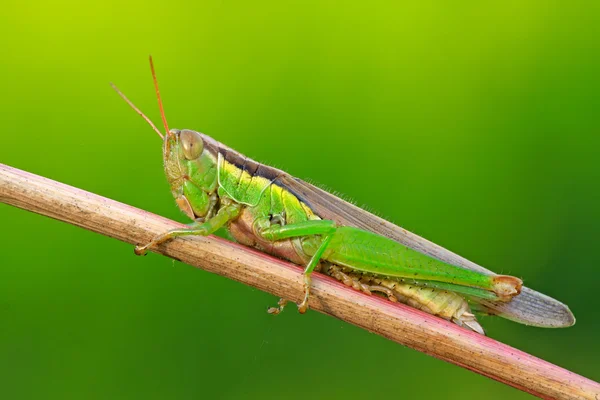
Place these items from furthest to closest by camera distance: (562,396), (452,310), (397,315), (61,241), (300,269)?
(61,241)
(452,310)
(300,269)
(397,315)
(562,396)

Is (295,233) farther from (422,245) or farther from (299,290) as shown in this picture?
(422,245)

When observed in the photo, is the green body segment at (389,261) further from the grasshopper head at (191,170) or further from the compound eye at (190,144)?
the compound eye at (190,144)

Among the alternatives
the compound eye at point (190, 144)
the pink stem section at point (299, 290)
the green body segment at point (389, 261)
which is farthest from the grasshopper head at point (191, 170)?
the green body segment at point (389, 261)

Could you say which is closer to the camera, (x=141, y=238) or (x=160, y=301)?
(x=141, y=238)

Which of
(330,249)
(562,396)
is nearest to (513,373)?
(562,396)

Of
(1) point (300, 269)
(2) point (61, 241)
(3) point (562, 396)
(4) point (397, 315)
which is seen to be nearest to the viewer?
(3) point (562, 396)

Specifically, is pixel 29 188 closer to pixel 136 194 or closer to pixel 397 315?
pixel 136 194

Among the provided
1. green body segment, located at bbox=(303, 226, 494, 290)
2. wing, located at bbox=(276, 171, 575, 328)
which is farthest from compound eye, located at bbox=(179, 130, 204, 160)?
green body segment, located at bbox=(303, 226, 494, 290)
